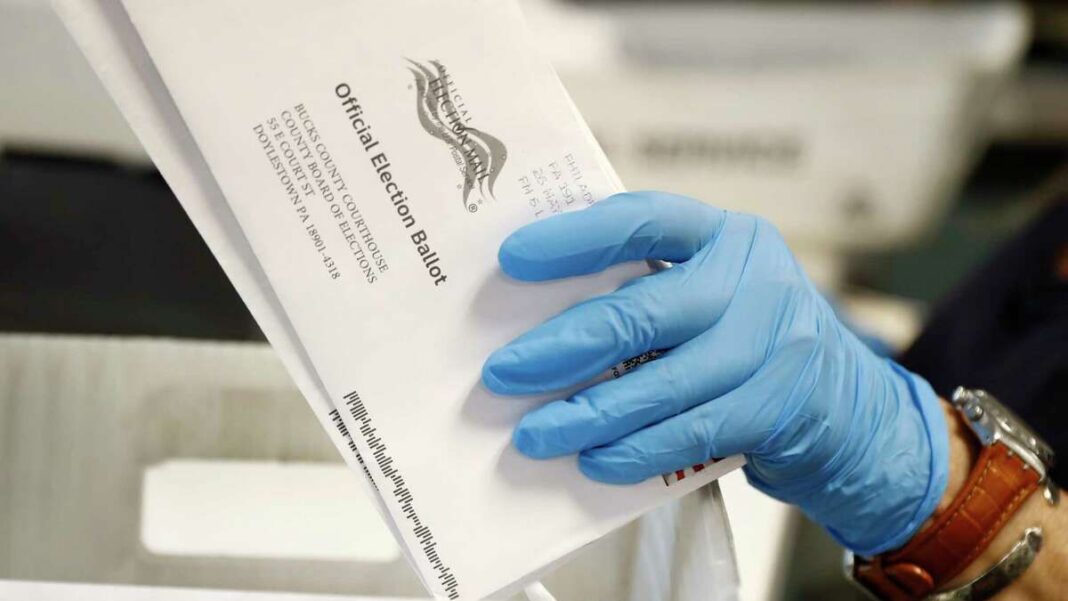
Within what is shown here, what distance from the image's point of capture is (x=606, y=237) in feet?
1.74

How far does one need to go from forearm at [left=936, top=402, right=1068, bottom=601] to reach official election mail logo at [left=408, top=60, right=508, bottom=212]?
0.40 meters

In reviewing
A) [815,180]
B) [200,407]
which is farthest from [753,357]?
[815,180]

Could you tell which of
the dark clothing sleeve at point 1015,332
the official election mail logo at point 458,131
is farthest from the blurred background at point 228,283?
the official election mail logo at point 458,131

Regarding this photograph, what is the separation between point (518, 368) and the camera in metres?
0.53

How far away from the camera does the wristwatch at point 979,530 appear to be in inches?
26.2

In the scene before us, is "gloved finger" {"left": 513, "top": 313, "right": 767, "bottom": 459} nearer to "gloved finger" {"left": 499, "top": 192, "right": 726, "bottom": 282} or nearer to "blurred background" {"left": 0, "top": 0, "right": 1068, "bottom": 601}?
"gloved finger" {"left": 499, "top": 192, "right": 726, "bottom": 282}

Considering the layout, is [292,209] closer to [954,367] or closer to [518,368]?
[518,368]

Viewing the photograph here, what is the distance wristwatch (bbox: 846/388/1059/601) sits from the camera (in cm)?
67

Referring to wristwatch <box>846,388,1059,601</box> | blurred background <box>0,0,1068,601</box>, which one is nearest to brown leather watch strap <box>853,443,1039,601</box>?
wristwatch <box>846,388,1059,601</box>

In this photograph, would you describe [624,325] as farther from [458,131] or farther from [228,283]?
[228,283]

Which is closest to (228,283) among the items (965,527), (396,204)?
(396,204)

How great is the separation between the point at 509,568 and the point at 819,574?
101 cm

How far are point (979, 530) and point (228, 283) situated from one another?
777mm

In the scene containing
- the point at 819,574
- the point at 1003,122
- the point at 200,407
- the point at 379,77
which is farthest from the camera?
the point at 1003,122
